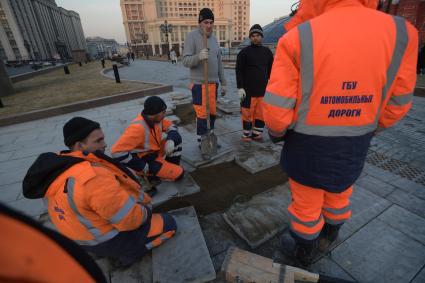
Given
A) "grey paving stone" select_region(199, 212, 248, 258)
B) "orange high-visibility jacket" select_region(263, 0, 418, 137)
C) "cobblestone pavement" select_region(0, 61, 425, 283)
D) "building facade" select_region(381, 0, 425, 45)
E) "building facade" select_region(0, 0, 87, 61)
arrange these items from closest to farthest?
"orange high-visibility jacket" select_region(263, 0, 418, 137) < "cobblestone pavement" select_region(0, 61, 425, 283) < "grey paving stone" select_region(199, 212, 248, 258) < "building facade" select_region(381, 0, 425, 45) < "building facade" select_region(0, 0, 87, 61)

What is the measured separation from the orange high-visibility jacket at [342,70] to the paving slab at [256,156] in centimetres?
182

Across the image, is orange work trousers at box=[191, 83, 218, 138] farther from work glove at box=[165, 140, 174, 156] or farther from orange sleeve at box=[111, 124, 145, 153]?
orange sleeve at box=[111, 124, 145, 153]

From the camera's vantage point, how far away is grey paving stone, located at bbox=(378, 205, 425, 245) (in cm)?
212

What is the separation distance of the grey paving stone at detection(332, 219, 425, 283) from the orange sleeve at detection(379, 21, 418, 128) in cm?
112

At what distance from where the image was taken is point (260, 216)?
7.77ft

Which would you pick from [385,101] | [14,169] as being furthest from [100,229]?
[14,169]

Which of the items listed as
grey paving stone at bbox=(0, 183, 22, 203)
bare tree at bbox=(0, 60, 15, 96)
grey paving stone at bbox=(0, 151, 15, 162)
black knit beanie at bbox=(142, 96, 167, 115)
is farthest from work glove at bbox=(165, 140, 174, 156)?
bare tree at bbox=(0, 60, 15, 96)

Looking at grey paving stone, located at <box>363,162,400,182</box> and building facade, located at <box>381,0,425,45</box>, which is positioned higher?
building facade, located at <box>381,0,425,45</box>

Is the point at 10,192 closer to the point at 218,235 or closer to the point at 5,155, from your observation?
the point at 5,155

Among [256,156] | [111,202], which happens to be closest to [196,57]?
[256,156]

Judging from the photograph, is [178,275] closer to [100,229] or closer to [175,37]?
[100,229]

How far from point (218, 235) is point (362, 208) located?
1.62 metres

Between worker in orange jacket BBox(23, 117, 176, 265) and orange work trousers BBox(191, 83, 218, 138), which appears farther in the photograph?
orange work trousers BBox(191, 83, 218, 138)

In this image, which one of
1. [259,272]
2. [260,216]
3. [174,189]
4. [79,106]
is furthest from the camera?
[79,106]
